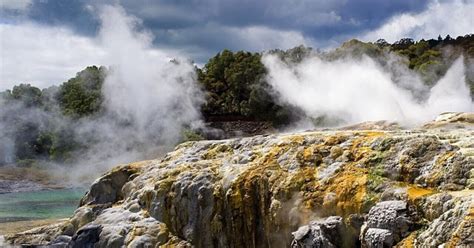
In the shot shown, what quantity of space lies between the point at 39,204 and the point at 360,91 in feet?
67.0

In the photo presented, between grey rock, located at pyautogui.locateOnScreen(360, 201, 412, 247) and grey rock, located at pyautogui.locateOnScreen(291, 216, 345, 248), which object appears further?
grey rock, located at pyautogui.locateOnScreen(291, 216, 345, 248)

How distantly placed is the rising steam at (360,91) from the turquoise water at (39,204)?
52.8 feet

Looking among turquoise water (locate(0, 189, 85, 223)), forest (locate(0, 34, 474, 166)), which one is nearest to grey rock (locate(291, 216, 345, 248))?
turquoise water (locate(0, 189, 85, 223))

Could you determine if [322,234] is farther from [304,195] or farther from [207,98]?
[207,98]

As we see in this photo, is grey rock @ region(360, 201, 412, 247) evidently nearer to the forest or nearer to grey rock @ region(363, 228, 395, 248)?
grey rock @ region(363, 228, 395, 248)

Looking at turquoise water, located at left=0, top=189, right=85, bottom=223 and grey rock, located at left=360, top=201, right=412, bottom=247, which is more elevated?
grey rock, located at left=360, top=201, right=412, bottom=247

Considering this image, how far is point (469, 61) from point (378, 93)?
2593 cm

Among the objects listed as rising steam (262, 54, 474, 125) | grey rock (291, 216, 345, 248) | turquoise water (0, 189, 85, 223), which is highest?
rising steam (262, 54, 474, 125)

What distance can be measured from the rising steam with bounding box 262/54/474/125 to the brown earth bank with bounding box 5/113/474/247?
673cm

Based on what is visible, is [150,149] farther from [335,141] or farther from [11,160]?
[335,141]

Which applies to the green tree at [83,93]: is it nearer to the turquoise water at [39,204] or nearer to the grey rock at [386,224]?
the turquoise water at [39,204]

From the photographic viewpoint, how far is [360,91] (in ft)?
105

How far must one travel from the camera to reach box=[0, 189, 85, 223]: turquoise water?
30.6m

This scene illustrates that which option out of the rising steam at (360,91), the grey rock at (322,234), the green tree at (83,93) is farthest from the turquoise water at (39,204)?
the grey rock at (322,234)
